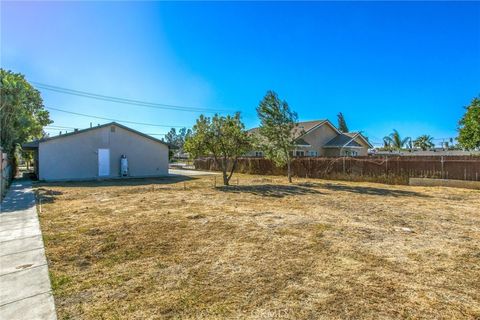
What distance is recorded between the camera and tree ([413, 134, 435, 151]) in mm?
59250

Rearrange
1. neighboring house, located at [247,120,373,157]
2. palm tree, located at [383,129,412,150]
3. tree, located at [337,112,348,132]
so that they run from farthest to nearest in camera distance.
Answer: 1. tree, located at [337,112,348,132]
2. palm tree, located at [383,129,412,150]
3. neighboring house, located at [247,120,373,157]

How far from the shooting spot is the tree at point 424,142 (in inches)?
2333

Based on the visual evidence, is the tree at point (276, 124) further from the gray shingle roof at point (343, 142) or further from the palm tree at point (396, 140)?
the palm tree at point (396, 140)

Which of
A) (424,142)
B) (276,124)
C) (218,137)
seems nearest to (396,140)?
(424,142)

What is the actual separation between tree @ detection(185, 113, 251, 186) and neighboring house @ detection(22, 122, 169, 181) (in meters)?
8.68

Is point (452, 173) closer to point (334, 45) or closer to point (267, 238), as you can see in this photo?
point (334, 45)

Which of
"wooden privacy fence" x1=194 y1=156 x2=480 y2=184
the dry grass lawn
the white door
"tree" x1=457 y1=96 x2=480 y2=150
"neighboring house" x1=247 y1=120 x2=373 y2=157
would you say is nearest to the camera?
the dry grass lawn

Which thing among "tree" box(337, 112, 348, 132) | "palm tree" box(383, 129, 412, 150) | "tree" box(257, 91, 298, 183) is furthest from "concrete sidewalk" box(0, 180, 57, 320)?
"tree" box(337, 112, 348, 132)

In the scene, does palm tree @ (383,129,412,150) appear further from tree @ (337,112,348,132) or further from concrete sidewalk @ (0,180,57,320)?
concrete sidewalk @ (0,180,57,320)

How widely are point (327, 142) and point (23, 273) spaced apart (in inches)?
1143

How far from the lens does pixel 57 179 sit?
64.0 feet

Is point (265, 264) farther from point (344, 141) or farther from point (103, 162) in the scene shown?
point (344, 141)

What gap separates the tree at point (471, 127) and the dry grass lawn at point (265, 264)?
17.4 metres

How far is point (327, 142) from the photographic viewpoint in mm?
30031
